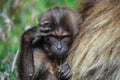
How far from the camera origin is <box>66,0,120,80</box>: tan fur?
12.2ft

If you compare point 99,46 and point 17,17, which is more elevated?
point 99,46

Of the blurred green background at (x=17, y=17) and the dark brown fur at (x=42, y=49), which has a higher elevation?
the dark brown fur at (x=42, y=49)

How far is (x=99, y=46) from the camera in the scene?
379 cm

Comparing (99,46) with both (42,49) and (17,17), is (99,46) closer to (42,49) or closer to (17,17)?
(42,49)

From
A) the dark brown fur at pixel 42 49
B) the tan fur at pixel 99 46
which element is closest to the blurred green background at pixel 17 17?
the dark brown fur at pixel 42 49

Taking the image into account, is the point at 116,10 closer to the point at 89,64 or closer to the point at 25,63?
the point at 89,64

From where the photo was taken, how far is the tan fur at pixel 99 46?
373 centimetres

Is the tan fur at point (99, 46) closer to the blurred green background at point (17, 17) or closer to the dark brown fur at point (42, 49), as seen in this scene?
the dark brown fur at point (42, 49)

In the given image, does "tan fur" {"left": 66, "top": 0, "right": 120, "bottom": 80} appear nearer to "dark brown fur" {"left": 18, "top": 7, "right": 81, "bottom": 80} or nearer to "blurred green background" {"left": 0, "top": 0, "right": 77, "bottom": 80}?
"dark brown fur" {"left": 18, "top": 7, "right": 81, "bottom": 80}

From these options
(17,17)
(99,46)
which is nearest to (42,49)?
(99,46)

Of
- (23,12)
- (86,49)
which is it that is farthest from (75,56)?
(23,12)

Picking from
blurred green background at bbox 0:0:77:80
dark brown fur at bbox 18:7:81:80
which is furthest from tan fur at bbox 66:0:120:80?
blurred green background at bbox 0:0:77:80

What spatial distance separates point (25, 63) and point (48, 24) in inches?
13.1

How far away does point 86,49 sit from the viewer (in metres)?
3.87
